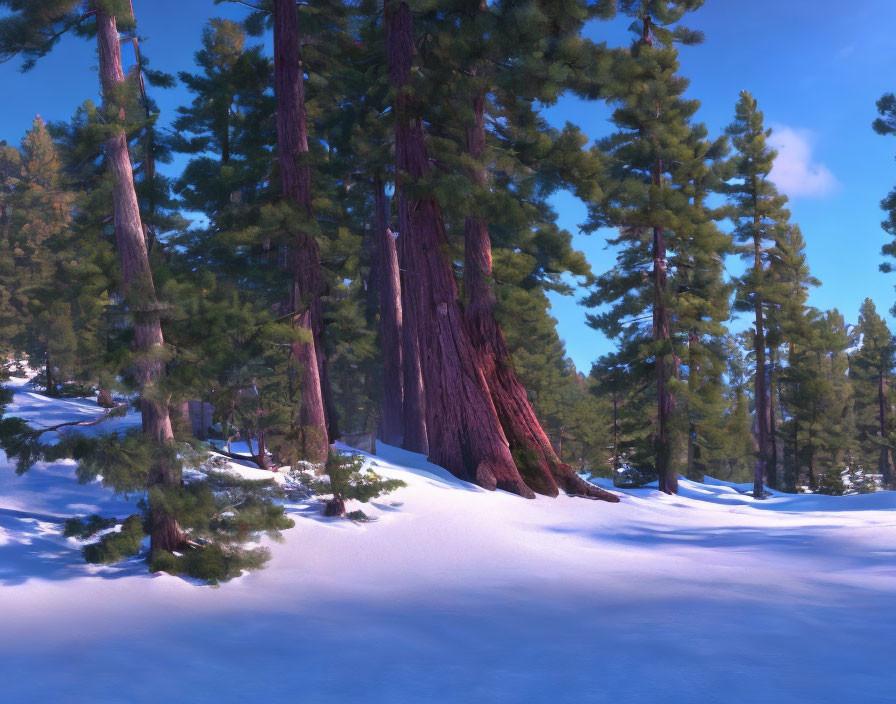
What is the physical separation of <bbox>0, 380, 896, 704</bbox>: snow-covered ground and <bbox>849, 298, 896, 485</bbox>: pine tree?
125ft

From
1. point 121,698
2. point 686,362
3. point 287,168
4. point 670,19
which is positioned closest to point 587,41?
point 287,168

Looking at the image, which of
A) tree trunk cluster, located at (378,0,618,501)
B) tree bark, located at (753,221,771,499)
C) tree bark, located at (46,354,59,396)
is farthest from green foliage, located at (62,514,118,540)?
tree bark, located at (753,221,771,499)

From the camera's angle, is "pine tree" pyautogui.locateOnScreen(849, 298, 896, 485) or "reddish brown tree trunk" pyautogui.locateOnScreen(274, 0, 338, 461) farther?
"pine tree" pyautogui.locateOnScreen(849, 298, 896, 485)

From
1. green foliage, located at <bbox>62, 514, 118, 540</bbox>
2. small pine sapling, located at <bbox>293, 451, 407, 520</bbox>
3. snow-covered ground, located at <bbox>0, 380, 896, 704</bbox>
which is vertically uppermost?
small pine sapling, located at <bbox>293, 451, 407, 520</bbox>

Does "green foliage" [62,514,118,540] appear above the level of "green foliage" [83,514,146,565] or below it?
above

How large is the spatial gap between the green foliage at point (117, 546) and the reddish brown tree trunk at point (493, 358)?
26.9 feet

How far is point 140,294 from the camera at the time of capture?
5.95 m

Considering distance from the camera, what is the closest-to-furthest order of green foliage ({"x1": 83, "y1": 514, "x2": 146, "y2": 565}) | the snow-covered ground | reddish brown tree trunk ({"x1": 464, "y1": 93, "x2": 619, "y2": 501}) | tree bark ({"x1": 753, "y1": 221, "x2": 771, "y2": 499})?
1. the snow-covered ground
2. green foliage ({"x1": 83, "y1": 514, "x2": 146, "y2": 565})
3. reddish brown tree trunk ({"x1": 464, "y1": 93, "x2": 619, "y2": 501})
4. tree bark ({"x1": 753, "y1": 221, "x2": 771, "y2": 499})

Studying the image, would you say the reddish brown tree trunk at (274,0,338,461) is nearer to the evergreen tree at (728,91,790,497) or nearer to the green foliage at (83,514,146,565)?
the green foliage at (83,514,146,565)

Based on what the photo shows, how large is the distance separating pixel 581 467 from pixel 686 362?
82.7 ft

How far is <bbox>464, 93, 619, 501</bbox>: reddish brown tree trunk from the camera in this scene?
13039mm

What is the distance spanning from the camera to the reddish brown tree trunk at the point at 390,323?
62.8 ft

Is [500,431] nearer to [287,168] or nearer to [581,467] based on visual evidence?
[287,168]

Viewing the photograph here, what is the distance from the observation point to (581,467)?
43625mm
